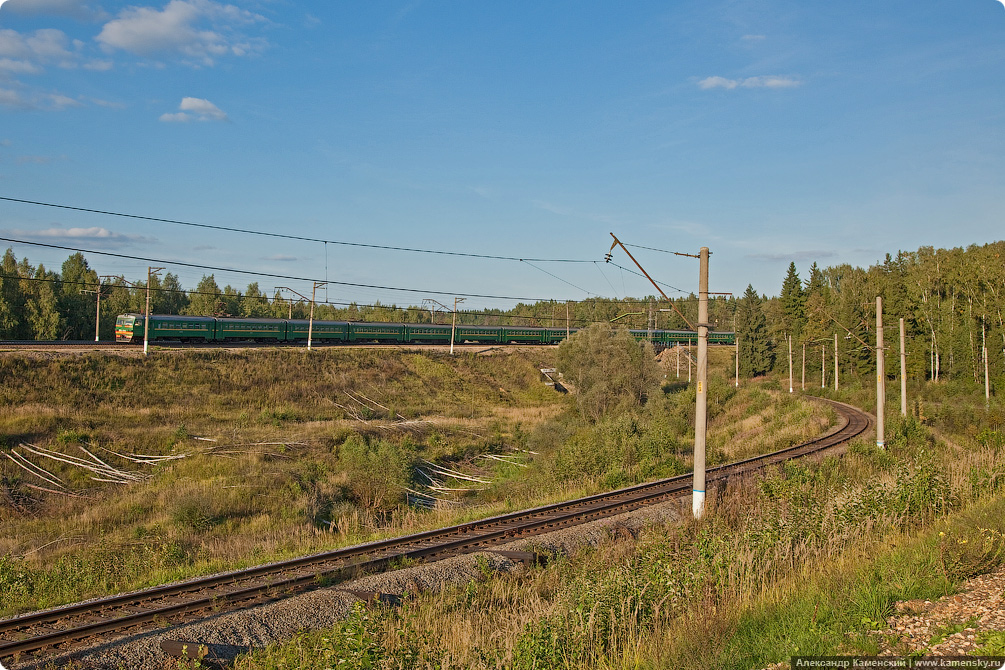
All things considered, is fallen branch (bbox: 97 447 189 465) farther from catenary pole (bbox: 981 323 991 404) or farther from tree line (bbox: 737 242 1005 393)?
catenary pole (bbox: 981 323 991 404)

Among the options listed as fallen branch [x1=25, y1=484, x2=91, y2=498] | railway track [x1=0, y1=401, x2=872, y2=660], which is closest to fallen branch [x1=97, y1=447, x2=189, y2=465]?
fallen branch [x1=25, y1=484, x2=91, y2=498]

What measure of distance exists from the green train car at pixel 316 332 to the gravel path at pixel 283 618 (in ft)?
128

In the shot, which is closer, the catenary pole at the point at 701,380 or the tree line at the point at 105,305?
the catenary pole at the point at 701,380

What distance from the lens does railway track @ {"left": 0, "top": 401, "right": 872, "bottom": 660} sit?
360 inches

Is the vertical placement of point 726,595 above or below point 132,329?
below

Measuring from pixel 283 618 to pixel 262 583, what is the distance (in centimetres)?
205

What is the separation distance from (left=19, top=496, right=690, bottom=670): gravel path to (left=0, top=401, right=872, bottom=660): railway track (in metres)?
0.61

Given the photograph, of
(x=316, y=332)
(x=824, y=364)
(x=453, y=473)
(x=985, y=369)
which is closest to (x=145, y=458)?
(x=453, y=473)

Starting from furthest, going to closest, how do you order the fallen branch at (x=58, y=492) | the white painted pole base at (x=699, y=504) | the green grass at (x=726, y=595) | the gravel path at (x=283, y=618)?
the fallen branch at (x=58, y=492), the white painted pole base at (x=699, y=504), the gravel path at (x=283, y=618), the green grass at (x=726, y=595)

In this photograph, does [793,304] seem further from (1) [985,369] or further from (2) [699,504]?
(2) [699,504]

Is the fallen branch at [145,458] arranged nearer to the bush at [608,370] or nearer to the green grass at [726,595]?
the green grass at [726,595]

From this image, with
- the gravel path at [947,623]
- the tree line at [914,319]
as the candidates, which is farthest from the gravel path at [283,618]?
the tree line at [914,319]

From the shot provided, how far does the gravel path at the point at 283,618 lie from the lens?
8133 mm

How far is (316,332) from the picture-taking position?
57125 millimetres
